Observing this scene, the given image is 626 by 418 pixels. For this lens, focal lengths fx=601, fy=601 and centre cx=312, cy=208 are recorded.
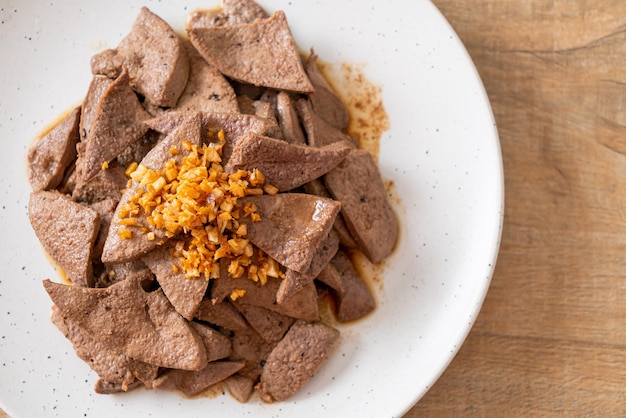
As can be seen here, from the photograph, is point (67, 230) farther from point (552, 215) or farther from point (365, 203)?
point (552, 215)

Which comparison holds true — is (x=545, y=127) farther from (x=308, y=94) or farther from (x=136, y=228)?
(x=136, y=228)

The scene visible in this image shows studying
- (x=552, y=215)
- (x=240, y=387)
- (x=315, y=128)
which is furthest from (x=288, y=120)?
(x=552, y=215)

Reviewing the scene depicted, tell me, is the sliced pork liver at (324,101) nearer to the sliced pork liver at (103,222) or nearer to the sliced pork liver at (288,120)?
the sliced pork liver at (288,120)

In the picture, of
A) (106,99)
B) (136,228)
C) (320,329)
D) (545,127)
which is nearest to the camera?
(136,228)

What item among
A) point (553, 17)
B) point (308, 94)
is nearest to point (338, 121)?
point (308, 94)

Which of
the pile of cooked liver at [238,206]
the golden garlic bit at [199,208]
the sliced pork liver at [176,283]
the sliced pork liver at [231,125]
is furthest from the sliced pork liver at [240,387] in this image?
the sliced pork liver at [231,125]

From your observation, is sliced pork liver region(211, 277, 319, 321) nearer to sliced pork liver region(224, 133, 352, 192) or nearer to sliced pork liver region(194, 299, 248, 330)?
sliced pork liver region(194, 299, 248, 330)
